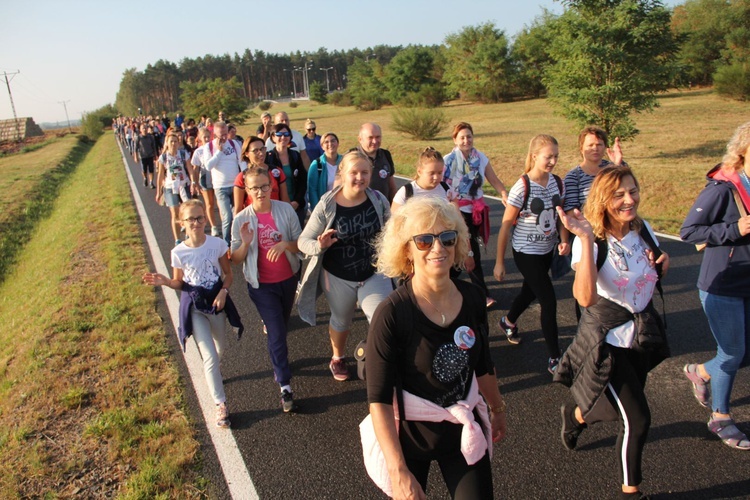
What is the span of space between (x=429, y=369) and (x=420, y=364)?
1.8 inches

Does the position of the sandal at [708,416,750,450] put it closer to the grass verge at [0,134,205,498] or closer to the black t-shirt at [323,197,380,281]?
the black t-shirt at [323,197,380,281]

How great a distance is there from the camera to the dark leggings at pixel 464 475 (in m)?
2.23

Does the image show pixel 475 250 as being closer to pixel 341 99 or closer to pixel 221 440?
pixel 221 440

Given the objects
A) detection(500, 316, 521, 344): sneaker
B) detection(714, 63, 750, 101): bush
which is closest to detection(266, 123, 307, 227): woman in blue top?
detection(500, 316, 521, 344): sneaker

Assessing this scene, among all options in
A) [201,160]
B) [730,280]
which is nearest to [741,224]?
[730,280]

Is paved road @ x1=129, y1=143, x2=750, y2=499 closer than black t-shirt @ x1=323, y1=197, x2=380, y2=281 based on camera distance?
Yes

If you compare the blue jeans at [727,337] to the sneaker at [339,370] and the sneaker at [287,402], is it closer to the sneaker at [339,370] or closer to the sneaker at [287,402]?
the sneaker at [339,370]

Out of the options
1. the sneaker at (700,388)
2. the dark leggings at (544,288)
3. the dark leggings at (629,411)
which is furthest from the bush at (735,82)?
the dark leggings at (629,411)

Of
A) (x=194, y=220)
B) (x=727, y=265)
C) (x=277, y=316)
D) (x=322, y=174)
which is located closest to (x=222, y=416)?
(x=277, y=316)

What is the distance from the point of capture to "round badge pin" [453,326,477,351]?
88.2 inches

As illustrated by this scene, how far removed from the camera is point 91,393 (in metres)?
4.48

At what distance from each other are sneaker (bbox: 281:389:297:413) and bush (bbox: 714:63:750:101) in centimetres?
3566

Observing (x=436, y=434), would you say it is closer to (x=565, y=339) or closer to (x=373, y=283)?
(x=373, y=283)

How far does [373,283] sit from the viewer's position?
4215mm
